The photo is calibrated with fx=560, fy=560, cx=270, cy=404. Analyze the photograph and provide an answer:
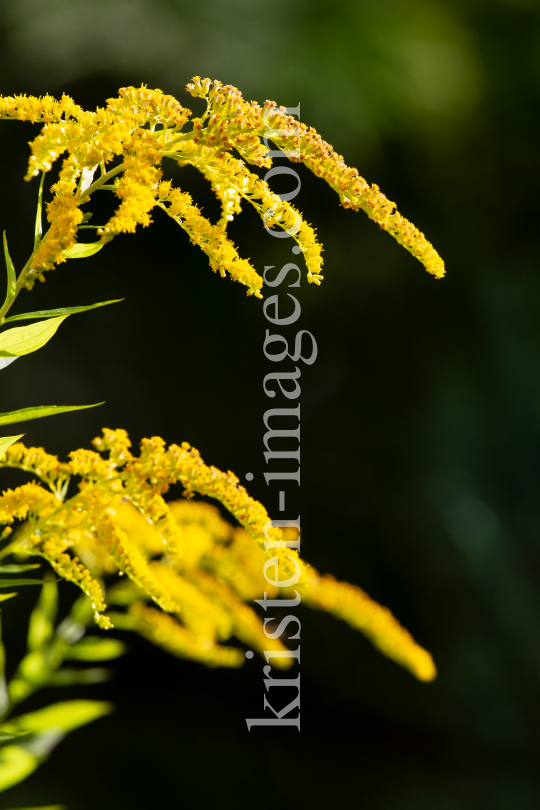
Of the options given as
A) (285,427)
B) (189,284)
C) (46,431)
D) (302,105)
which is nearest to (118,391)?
(46,431)

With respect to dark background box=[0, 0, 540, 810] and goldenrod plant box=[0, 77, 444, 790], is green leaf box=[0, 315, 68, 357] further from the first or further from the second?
dark background box=[0, 0, 540, 810]

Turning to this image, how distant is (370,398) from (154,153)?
1.02 metres

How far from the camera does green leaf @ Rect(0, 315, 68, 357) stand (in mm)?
309

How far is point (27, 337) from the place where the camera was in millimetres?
316

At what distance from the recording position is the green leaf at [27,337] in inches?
12.2

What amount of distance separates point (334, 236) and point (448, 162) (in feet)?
1.04

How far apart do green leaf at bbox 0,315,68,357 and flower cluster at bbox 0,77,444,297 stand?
29 mm

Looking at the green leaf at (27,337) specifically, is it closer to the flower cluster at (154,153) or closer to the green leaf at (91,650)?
the flower cluster at (154,153)

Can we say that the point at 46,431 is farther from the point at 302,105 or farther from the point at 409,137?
the point at 409,137

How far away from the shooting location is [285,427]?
4.24ft

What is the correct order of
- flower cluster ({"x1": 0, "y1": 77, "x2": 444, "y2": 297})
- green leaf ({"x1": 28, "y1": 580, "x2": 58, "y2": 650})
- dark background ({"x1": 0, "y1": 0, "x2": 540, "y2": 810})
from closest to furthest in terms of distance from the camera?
flower cluster ({"x1": 0, "y1": 77, "x2": 444, "y2": 297}), green leaf ({"x1": 28, "y1": 580, "x2": 58, "y2": 650}), dark background ({"x1": 0, "y1": 0, "x2": 540, "y2": 810})

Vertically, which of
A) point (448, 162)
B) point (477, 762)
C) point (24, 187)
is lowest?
point (477, 762)

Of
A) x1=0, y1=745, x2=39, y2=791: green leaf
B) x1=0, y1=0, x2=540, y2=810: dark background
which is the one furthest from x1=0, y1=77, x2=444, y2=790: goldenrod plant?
x1=0, y1=0, x2=540, y2=810: dark background

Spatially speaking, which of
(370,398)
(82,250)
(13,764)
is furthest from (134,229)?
(370,398)
